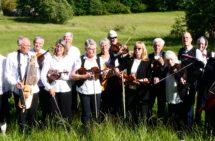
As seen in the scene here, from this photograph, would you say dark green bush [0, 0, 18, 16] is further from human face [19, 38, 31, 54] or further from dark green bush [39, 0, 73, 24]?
human face [19, 38, 31, 54]

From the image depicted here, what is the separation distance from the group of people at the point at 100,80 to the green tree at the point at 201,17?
22.3 metres

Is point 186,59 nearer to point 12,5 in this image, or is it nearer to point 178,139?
point 178,139

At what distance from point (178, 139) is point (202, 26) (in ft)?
80.1

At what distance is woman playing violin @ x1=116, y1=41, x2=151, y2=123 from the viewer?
6254 millimetres

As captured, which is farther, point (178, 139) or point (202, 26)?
point (202, 26)

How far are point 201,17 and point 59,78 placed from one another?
25027 mm

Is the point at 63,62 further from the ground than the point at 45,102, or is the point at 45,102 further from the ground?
the point at 63,62

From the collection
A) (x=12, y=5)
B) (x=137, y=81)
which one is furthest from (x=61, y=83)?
(x=12, y=5)

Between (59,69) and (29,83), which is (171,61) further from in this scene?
(29,83)

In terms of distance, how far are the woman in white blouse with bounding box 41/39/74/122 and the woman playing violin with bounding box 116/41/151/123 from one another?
115 centimetres

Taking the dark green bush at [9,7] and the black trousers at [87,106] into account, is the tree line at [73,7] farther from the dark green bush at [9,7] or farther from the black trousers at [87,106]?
the black trousers at [87,106]

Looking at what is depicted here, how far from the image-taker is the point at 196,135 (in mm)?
5723

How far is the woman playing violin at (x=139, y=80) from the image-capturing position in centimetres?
625

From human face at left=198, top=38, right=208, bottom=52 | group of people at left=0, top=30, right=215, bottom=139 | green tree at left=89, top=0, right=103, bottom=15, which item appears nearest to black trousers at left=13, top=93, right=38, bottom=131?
group of people at left=0, top=30, right=215, bottom=139
